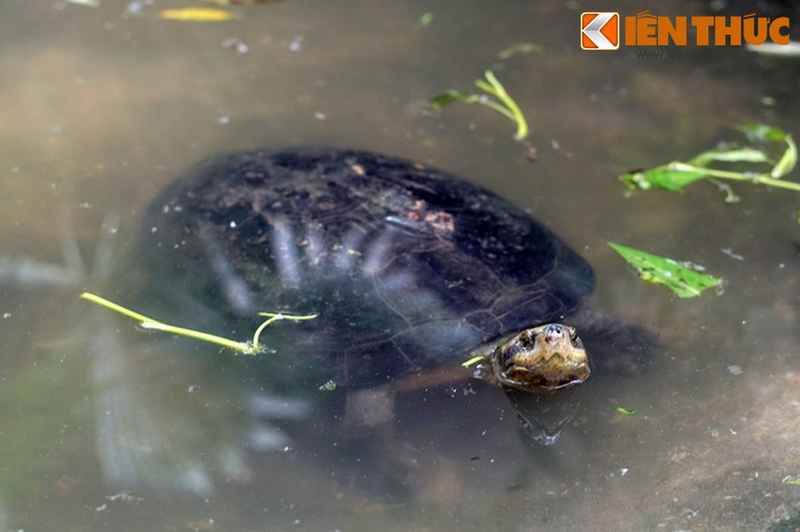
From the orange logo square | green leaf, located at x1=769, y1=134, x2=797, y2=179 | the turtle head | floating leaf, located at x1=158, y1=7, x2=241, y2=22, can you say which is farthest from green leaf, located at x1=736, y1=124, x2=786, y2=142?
floating leaf, located at x1=158, y1=7, x2=241, y2=22

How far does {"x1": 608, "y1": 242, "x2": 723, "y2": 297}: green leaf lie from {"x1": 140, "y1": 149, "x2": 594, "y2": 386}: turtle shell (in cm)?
24

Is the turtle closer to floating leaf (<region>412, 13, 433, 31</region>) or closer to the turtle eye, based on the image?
the turtle eye

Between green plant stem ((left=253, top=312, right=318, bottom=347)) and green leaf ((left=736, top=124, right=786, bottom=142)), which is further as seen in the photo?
green leaf ((left=736, top=124, right=786, bottom=142))

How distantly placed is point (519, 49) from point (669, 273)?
2.22 metres

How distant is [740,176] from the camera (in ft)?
12.1

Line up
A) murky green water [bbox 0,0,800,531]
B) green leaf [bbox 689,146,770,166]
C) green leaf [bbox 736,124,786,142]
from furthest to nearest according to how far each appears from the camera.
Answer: green leaf [bbox 736,124,786,142] < green leaf [bbox 689,146,770,166] < murky green water [bbox 0,0,800,531]

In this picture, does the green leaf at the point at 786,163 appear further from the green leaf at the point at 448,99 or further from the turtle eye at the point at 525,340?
the turtle eye at the point at 525,340

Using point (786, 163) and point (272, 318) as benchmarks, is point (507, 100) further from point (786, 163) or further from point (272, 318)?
point (272, 318)

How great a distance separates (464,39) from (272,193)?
7.69 ft

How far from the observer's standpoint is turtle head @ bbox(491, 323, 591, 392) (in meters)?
2.60

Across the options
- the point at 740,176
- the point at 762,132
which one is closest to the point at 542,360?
the point at 740,176

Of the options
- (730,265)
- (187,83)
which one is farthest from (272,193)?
(730,265)

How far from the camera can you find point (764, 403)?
267 centimetres

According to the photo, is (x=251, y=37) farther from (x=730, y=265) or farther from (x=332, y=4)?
(x=730, y=265)
